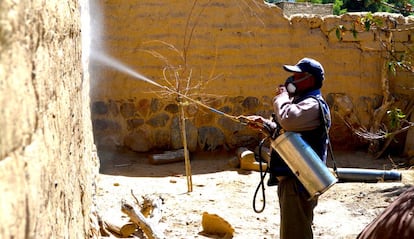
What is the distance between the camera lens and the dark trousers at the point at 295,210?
13.0 ft

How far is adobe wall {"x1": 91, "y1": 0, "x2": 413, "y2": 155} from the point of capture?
8.99 m

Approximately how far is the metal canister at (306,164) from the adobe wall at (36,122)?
4.74 ft

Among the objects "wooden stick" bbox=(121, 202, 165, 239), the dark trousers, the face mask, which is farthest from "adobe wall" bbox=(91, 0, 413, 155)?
the dark trousers

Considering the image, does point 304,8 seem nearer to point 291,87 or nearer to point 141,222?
point 141,222

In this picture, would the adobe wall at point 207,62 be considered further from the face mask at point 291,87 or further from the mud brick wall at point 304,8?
the face mask at point 291,87

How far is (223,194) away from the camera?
285 inches

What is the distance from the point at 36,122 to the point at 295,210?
250 centimetres

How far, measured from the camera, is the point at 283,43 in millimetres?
9234

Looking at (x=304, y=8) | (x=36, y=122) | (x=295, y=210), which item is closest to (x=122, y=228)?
(x=295, y=210)

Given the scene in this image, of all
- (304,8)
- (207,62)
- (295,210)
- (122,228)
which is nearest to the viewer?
(295,210)

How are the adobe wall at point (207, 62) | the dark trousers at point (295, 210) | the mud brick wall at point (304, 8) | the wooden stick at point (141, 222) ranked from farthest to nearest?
the mud brick wall at point (304, 8) < the adobe wall at point (207, 62) < the wooden stick at point (141, 222) < the dark trousers at point (295, 210)

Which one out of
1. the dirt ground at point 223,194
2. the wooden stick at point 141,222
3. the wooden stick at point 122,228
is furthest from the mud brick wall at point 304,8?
the wooden stick at point 141,222

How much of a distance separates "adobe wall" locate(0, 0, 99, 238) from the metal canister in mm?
1444

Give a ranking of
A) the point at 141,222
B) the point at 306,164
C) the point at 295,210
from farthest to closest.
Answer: the point at 141,222, the point at 295,210, the point at 306,164
